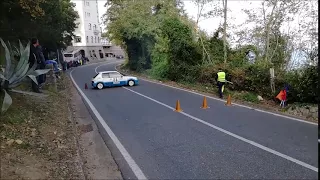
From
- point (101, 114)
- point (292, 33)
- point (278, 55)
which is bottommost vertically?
point (101, 114)

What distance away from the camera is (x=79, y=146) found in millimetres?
7242

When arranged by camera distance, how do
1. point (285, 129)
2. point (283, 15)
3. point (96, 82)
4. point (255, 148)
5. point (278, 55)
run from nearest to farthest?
point (255, 148) < point (285, 129) < point (283, 15) < point (278, 55) < point (96, 82)

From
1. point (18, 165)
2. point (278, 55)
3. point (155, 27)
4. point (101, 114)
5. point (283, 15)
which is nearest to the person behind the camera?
point (18, 165)

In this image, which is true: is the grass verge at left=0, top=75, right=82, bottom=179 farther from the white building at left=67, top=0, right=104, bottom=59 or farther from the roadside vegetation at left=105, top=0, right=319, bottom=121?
the white building at left=67, top=0, right=104, bottom=59

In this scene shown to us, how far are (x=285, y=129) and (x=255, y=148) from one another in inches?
88.6

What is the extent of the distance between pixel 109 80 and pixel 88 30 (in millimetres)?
69427

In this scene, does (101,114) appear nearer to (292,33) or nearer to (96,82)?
(96,82)

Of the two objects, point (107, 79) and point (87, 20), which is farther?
point (87, 20)

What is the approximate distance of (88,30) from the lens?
8644 cm

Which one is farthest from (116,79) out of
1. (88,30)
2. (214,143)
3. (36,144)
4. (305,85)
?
(88,30)

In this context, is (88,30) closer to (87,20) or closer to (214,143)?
(87,20)

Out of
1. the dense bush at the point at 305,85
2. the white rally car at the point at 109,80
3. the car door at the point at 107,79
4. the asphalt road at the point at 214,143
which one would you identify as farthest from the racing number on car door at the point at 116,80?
the dense bush at the point at 305,85

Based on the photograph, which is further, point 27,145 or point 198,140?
point 198,140

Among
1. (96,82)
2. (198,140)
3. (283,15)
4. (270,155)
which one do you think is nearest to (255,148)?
(270,155)
